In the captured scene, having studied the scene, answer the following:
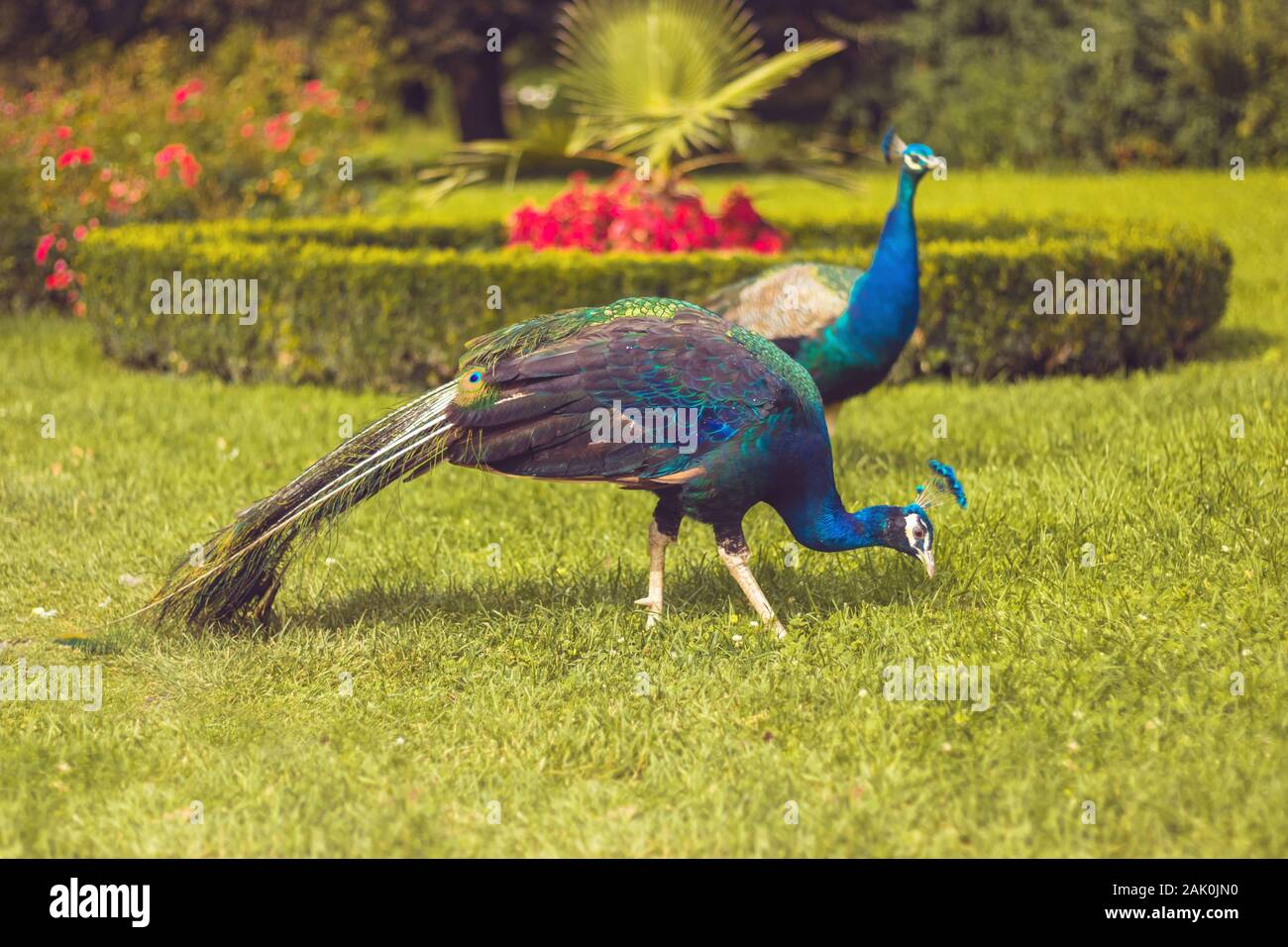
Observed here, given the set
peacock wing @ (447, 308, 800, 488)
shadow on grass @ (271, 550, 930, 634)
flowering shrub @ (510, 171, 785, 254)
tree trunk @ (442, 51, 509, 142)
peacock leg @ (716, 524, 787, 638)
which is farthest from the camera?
tree trunk @ (442, 51, 509, 142)

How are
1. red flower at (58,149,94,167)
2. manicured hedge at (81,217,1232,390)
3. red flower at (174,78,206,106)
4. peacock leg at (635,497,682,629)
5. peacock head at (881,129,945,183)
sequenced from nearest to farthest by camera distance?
peacock leg at (635,497,682,629) → peacock head at (881,129,945,183) → manicured hedge at (81,217,1232,390) → red flower at (58,149,94,167) → red flower at (174,78,206,106)

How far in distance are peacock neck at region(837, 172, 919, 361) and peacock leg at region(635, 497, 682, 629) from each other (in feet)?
6.61

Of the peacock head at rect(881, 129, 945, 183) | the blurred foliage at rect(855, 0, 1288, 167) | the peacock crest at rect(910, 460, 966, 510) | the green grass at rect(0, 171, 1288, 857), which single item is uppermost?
the blurred foliage at rect(855, 0, 1288, 167)

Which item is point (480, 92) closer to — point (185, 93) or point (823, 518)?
point (185, 93)

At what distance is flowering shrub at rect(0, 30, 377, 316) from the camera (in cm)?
1374

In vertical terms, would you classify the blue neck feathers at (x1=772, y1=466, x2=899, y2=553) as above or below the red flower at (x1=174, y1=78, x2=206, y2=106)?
below

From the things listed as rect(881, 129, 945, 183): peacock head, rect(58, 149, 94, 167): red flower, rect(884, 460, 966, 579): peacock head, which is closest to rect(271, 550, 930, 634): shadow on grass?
rect(884, 460, 966, 579): peacock head

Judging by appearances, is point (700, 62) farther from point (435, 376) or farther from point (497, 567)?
point (497, 567)

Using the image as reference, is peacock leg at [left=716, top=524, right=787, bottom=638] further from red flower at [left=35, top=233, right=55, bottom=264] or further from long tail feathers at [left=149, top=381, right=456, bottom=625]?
red flower at [left=35, top=233, right=55, bottom=264]

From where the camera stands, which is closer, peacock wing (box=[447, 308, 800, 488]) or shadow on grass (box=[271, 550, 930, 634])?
peacock wing (box=[447, 308, 800, 488])

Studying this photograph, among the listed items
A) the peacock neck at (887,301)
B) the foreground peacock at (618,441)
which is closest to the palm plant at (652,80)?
the peacock neck at (887,301)

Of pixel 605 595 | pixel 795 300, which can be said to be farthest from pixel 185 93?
pixel 605 595
